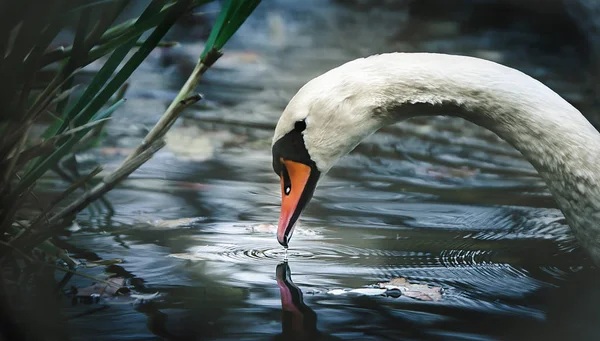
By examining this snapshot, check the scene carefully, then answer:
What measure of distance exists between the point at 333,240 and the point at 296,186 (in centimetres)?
37

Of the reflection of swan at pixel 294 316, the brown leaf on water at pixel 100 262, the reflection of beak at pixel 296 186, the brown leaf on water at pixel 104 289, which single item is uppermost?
the reflection of beak at pixel 296 186

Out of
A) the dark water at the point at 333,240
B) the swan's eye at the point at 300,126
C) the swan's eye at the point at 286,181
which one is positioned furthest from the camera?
the swan's eye at the point at 286,181

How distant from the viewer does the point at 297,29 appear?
1085 centimetres

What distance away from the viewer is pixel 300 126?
3.20m

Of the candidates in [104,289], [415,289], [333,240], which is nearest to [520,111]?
[415,289]

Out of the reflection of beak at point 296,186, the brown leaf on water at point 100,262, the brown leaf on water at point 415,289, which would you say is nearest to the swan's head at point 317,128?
the reflection of beak at point 296,186

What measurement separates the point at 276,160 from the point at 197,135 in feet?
7.70

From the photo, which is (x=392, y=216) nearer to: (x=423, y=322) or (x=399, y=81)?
(x=399, y=81)

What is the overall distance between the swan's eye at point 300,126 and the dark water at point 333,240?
0.47 meters

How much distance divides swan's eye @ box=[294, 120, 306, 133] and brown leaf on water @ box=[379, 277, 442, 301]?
0.60 meters

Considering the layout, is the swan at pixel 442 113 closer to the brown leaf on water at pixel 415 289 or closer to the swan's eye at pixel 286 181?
the swan's eye at pixel 286 181

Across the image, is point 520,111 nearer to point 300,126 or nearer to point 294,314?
point 300,126

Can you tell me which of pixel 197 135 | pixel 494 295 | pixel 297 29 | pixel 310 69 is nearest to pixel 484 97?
pixel 494 295

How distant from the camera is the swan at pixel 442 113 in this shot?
9.78 feet
